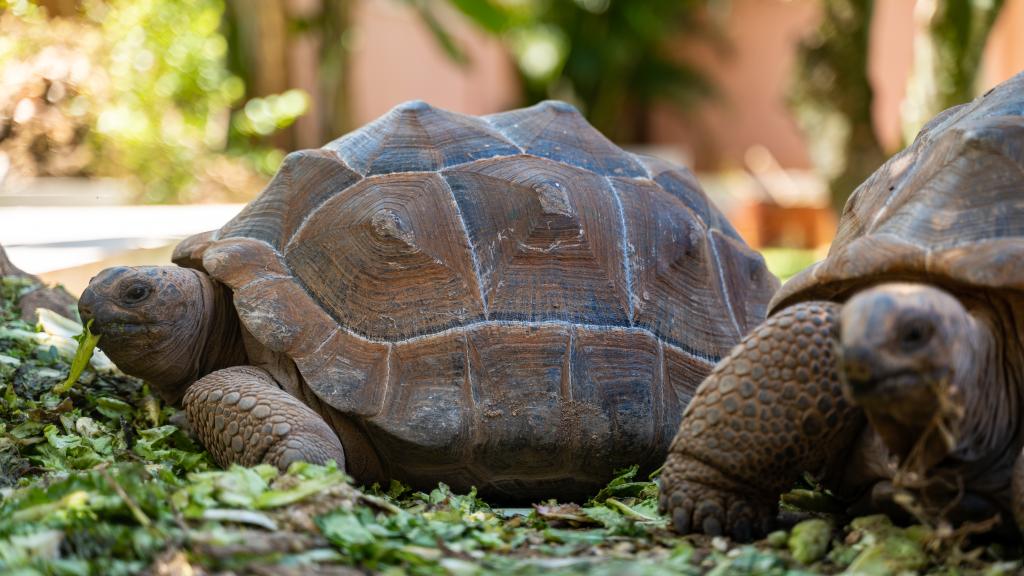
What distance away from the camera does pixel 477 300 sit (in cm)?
296

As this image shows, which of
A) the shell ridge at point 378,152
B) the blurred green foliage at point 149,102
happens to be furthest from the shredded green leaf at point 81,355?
the blurred green foliage at point 149,102

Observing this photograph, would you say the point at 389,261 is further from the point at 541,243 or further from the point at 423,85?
the point at 423,85

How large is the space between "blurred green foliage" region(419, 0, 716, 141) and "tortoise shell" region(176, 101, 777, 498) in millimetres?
16326

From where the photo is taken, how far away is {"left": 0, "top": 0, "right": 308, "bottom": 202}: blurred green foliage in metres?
5.04

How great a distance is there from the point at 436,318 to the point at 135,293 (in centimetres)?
80

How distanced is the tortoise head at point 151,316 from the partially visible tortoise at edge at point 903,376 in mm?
1354

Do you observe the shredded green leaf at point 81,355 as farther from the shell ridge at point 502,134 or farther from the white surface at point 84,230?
the white surface at point 84,230

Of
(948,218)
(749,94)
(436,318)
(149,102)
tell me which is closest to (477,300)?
(436,318)

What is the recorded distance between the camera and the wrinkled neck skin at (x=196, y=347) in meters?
3.04

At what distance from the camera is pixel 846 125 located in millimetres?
10414

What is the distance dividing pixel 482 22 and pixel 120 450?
32.6 ft

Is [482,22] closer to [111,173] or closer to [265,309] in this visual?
[111,173]

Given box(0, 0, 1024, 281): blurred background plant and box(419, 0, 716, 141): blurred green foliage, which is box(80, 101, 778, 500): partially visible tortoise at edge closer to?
box(0, 0, 1024, 281): blurred background plant

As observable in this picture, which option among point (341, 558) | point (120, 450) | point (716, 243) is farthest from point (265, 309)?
point (716, 243)
